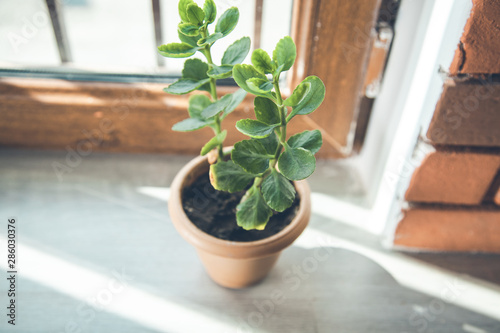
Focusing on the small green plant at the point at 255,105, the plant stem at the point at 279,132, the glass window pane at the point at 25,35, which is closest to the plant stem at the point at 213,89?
the small green plant at the point at 255,105

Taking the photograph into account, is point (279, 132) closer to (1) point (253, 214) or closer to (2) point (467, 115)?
(1) point (253, 214)

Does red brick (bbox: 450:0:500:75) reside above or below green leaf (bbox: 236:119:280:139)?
above

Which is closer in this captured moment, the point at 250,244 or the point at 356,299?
the point at 250,244

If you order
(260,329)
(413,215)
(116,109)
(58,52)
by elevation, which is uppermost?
(58,52)

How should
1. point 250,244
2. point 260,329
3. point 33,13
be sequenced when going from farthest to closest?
point 33,13
point 260,329
point 250,244

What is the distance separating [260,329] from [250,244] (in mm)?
230

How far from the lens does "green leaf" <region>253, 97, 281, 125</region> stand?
2.04 ft

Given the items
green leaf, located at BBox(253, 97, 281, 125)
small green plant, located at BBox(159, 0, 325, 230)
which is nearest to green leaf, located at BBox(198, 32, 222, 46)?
small green plant, located at BBox(159, 0, 325, 230)

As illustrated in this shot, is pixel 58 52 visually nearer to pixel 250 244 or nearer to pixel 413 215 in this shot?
pixel 250 244

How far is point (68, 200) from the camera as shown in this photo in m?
1.10

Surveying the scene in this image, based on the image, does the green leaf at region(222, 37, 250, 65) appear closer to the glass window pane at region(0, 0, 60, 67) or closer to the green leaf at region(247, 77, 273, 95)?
the green leaf at region(247, 77, 273, 95)

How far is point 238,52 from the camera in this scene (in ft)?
2.20

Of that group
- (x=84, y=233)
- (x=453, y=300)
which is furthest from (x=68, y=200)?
(x=453, y=300)

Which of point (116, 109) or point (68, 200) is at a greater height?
point (116, 109)
